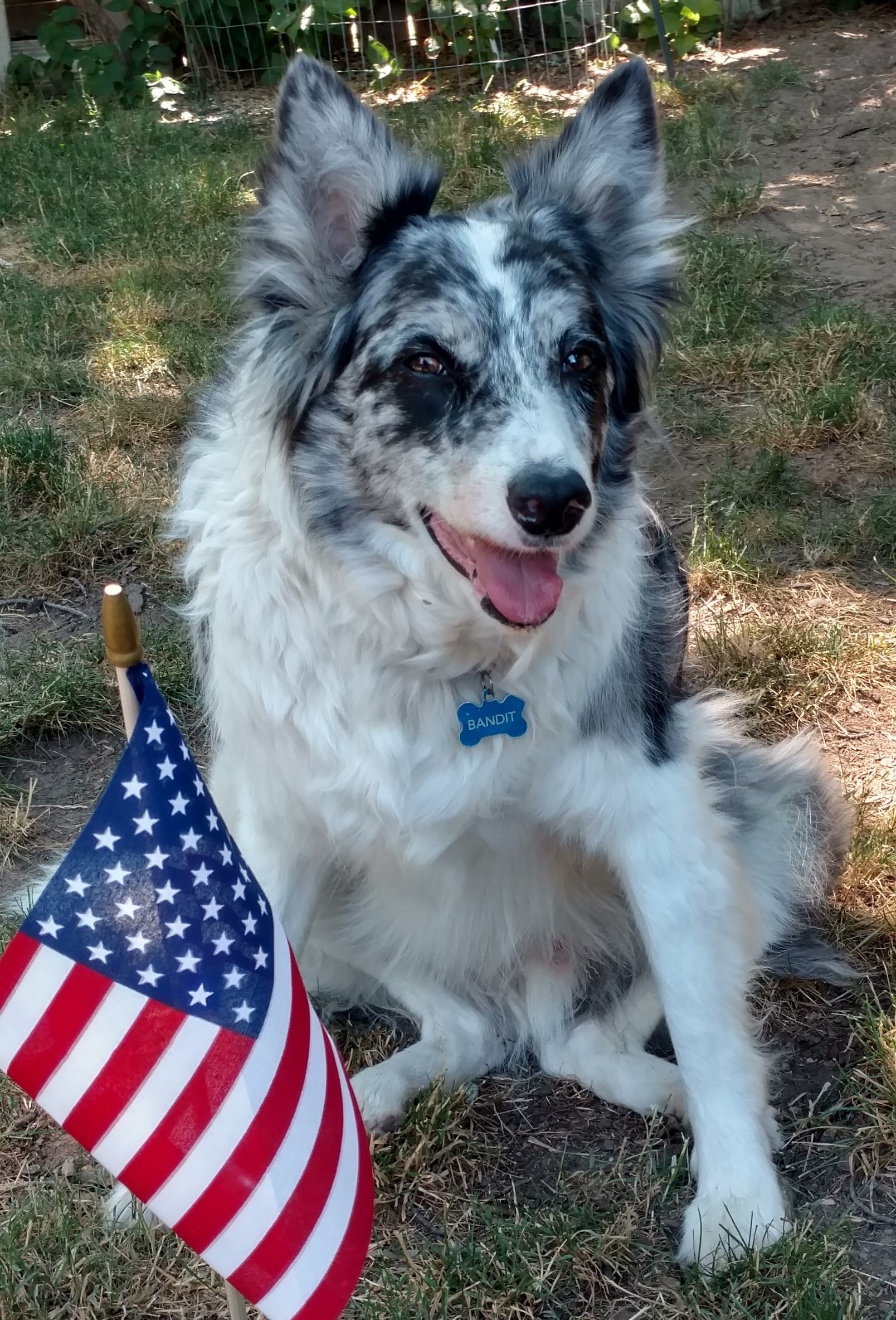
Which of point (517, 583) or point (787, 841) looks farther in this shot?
point (787, 841)

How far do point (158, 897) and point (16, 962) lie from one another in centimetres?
18

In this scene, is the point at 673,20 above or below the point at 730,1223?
above

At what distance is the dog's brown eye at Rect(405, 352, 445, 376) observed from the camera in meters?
2.48

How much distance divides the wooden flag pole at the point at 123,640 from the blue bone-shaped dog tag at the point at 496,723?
97cm

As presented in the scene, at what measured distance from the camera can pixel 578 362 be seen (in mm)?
2551

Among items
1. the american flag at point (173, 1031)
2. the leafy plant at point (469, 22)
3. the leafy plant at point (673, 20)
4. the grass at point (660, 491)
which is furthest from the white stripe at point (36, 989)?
the leafy plant at point (673, 20)

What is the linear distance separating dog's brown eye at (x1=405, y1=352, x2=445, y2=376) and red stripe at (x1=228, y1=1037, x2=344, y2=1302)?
137cm

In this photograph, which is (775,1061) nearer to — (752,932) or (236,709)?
(752,932)

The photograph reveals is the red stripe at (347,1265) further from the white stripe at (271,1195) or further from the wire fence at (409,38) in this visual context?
the wire fence at (409,38)

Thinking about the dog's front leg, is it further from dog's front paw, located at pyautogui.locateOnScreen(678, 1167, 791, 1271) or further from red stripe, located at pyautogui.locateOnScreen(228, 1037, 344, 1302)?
red stripe, located at pyautogui.locateOnScreen(228, 1037, 344, 1302)

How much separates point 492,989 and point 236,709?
2.98 ft

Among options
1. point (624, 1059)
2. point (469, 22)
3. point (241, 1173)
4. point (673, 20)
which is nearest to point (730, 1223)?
point (624, 1059)

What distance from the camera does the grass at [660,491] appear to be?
2.37 metres

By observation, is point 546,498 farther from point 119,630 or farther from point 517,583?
point 119,630
